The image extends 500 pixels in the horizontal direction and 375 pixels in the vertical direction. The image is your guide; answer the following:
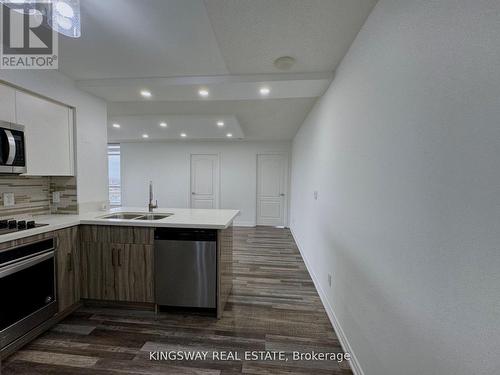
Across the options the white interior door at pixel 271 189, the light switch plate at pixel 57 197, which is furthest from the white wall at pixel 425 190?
the white interior door at pixel 271 189

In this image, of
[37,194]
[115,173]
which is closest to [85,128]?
[37,194]

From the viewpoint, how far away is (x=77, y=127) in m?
2.57

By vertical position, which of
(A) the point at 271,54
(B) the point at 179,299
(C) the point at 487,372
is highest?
(A) the point at 271,54

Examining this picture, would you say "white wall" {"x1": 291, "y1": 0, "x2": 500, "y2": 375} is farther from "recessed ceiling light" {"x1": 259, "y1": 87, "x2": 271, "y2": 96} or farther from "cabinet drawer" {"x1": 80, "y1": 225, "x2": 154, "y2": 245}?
"cabinet drawer" {"x1": 80, "y1": 225, "x2": 154, "y2": 245}

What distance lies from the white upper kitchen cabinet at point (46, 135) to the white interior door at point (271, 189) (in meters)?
4.38

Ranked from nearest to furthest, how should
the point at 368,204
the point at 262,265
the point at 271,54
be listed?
the point at 368,204 < the point at 271,54 < the point at 262,265

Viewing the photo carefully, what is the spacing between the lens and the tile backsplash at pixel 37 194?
221cm

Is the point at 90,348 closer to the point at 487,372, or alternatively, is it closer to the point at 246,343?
the point at 246,343

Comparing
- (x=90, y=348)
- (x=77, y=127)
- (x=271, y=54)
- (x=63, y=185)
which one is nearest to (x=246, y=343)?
(x=90, y=348)

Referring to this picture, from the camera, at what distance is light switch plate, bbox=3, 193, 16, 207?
2.15 meters

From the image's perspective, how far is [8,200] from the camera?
7.12 feet

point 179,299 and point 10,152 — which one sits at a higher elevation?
point 10,152

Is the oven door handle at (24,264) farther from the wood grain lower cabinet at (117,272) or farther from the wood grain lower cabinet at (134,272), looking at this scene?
the wood grain lower cabinet at (134,272)

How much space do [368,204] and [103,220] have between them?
7.78ft
